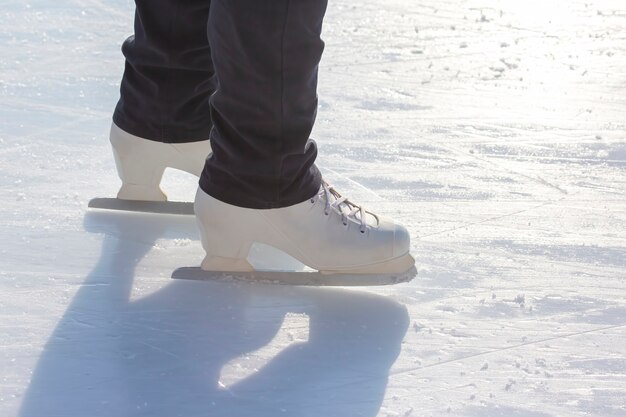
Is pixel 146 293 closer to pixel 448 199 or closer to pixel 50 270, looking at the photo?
pixel 50 270

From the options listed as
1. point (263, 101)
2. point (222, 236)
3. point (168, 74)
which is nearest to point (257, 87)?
point (263, 101)

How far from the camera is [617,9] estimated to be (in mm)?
3172

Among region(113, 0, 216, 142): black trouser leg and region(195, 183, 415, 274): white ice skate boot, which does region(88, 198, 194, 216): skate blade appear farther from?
region(195, 183, 415, 274): white ice skate boot

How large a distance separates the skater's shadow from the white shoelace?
102 mm

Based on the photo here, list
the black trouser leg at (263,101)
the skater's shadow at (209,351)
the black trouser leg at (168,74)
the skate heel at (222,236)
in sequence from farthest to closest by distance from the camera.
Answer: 1. the black trouser leg at (168,74)
2. the skate heel at (222,236)
3. the black trouser leg at (263,101)
4. the skater's shadow at (209,351)

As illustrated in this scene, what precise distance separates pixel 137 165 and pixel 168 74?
156 millimetres

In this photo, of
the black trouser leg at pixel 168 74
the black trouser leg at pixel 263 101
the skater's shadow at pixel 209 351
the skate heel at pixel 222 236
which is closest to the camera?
the skater's shadow at pixel 209 351

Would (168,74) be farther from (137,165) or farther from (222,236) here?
(222,236)

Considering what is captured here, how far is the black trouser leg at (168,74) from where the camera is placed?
1622 millimetres

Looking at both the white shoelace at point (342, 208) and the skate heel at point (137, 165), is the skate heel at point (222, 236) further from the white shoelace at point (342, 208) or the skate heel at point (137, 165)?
the skate heel at point (137, 165)

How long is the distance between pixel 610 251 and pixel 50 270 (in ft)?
2.75

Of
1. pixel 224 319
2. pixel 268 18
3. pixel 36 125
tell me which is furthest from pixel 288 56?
pixel 36 125

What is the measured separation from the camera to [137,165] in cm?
168

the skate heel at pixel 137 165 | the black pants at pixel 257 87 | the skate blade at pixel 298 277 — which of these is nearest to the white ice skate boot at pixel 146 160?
the skate heel at pixel 137 165
